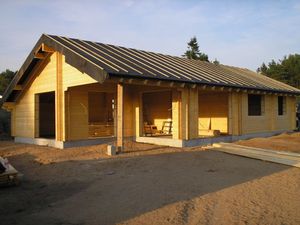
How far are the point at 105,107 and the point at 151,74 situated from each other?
6429 mm

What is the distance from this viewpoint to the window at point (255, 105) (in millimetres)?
16734

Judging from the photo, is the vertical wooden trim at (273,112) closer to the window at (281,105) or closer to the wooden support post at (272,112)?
the wooden support post at (272,112)

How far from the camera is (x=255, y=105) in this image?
1708 cm

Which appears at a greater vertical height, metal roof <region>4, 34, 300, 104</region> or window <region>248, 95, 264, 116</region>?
metal roof <region>4, 34, 300, 104</region>

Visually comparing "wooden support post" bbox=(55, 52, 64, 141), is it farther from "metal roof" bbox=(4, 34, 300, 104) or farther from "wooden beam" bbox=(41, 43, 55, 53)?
"metal roof" bbox=(4, 34, 300, 104)

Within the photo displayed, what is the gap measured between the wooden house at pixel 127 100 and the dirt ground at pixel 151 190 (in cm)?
207

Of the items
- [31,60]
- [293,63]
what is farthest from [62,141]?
[293,63]

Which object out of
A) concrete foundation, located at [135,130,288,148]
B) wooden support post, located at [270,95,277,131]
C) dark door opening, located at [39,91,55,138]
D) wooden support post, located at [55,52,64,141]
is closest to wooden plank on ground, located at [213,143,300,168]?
concrete foundation, located at [135,130,288,148]

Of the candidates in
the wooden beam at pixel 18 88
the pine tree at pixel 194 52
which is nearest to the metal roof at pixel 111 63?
the wooden beam at pixel 18 88

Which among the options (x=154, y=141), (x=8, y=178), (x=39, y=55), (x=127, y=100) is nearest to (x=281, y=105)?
(x=154, y=141)

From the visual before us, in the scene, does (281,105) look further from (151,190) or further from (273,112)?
(151,190)

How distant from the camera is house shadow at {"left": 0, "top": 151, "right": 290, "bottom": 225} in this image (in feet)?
18.5

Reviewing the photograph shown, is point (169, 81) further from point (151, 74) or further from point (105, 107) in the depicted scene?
point (105, 107)

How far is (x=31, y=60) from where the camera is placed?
48.9 feet
